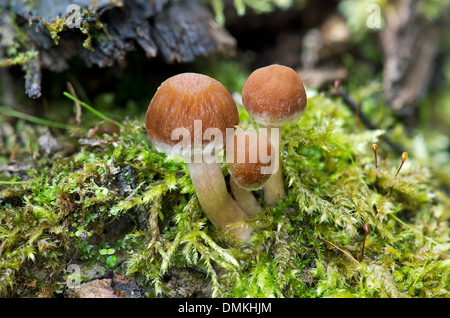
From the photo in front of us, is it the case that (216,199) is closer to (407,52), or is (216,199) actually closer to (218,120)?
(218,120)

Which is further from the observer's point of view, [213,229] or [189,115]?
[213,229]

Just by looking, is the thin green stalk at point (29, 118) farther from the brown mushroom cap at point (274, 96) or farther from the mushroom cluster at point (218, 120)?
the brown mushroom cap at point (274, 96)

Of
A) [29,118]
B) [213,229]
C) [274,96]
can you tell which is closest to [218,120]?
[274,96]

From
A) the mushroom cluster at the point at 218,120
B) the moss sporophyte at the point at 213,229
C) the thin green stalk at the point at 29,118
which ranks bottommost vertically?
the moss sporophyte at the point at 213,229

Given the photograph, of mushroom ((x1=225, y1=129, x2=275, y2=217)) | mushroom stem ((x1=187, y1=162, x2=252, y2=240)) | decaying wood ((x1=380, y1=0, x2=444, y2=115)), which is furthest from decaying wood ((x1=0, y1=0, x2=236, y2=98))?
decaying wood ((x1=380, y1=0, x2=444, y2=115))

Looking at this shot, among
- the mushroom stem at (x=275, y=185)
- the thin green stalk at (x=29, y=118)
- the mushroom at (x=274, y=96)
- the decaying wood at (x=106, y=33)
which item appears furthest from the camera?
the thin green stalk at (x=29, y=118)

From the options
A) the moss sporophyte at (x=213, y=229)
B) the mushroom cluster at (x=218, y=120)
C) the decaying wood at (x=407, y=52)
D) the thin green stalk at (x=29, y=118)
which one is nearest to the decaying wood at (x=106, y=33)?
the thin green stalk at (x=29, y=118)

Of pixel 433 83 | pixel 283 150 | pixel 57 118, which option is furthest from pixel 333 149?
pixel 433 83
